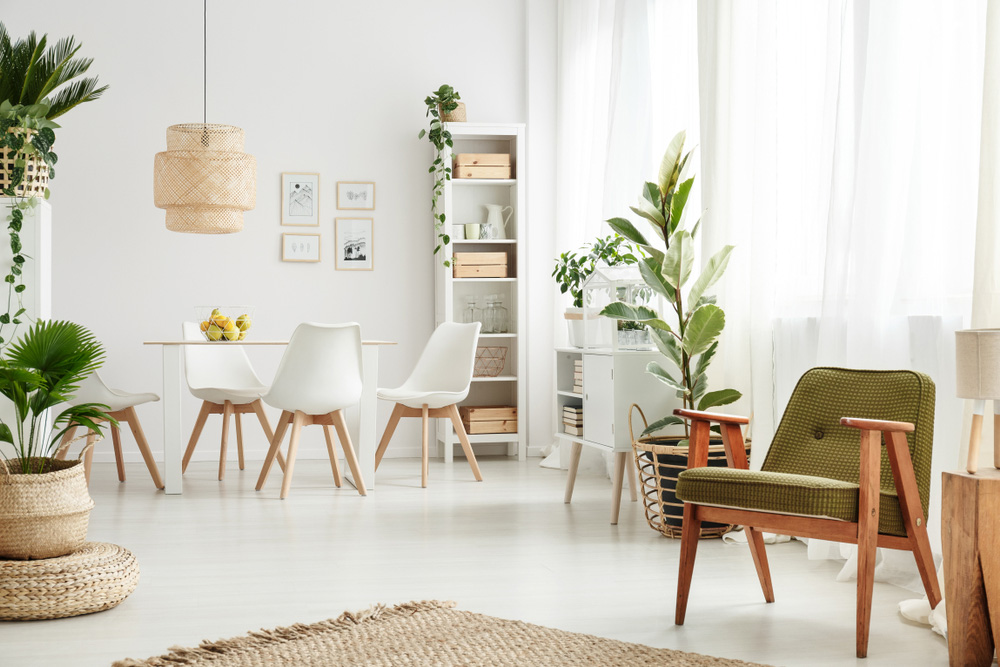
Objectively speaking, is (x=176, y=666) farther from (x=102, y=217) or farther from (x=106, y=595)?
(x=102, y=217)

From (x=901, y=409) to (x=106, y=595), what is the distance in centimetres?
224

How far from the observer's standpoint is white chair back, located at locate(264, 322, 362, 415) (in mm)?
4500

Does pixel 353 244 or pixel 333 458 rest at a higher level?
pixel 353 244

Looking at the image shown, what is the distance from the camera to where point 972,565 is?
7.06 ft

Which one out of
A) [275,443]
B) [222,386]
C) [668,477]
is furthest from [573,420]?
[222,386]

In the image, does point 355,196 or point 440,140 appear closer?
point 440,140

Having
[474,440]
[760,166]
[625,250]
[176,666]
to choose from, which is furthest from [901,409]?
[474,440]

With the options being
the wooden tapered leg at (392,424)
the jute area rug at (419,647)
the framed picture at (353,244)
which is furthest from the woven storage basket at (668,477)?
the framed picture at (353,244)

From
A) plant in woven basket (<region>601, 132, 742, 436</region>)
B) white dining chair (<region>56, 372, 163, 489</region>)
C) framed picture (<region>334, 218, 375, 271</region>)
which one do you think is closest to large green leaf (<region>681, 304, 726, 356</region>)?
plant in woven basket (<region>601, 132, 742, 436</region>)

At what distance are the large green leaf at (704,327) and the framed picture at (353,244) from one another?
3085 mm

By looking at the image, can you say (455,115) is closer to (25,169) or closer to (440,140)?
(440,140)

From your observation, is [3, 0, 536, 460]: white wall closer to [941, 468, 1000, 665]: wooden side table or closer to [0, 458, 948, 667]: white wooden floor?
[0, 458, 948, 667]: white wooden floor

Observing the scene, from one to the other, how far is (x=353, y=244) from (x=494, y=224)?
913 mm

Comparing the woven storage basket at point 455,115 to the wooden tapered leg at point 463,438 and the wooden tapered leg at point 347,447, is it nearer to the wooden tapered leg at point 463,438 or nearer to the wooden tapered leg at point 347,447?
the wooden tapered leg at point 463,438
